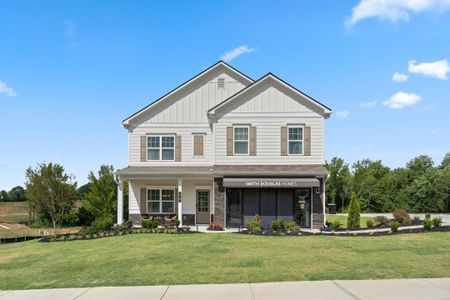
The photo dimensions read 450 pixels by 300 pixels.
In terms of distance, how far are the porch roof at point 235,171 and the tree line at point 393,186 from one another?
1138 inches

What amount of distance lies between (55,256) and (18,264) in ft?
4.24

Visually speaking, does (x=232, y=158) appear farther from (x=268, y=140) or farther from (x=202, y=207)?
(x=202, y=207)

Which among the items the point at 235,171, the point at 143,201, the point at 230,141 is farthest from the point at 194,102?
the point at 143,201

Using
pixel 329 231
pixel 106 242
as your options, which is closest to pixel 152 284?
pixel 106 242

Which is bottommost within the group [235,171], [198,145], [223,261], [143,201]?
[223,261]

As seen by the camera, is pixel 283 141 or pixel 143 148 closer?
pixel 283 141

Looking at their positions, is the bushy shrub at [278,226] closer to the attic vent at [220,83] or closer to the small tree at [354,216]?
the small tree at [354,216]

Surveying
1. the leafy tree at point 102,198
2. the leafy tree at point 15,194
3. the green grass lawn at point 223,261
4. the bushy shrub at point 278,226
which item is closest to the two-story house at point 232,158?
the bushy shrub at point 278,226

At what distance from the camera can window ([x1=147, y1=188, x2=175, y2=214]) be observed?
2412cm

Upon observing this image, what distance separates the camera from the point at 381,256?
11.0 metres

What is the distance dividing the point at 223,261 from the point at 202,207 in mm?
13836

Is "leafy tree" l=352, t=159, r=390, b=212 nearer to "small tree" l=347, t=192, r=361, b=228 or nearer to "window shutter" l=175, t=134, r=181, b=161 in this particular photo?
"small tree" l=347, t=192, r=361, b=228

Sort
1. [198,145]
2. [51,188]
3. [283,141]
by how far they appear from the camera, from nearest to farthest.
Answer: [283,141], [198,145], [51,188]

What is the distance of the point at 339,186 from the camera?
52812mm
